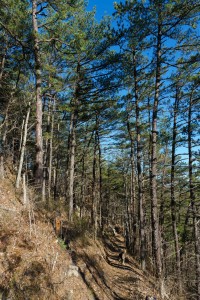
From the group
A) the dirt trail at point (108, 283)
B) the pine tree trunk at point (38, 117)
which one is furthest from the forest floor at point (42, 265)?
the pine tree trunk at point (38, 117)

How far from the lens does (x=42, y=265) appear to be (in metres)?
Answer: 4.66

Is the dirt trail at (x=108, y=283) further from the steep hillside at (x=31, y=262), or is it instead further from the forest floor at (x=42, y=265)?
the steep hillside at (x=31, y=262)

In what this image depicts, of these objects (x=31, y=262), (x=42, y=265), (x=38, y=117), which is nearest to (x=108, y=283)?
(x=42, y=265)

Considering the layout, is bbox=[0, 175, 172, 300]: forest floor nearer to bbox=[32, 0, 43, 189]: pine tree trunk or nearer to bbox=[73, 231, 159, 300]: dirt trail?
bbox=[73, 231, 159, 300]: dirt trail

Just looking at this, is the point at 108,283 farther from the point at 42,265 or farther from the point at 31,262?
the point at 31,262

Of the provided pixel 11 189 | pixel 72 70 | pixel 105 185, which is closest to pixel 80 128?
pixel 72 70

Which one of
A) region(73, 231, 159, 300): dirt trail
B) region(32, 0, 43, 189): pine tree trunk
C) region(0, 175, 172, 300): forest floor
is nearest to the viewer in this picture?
region(0, 175, 172, 300): forest floor

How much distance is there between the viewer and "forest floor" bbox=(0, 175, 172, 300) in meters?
4.03

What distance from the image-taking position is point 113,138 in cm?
1384

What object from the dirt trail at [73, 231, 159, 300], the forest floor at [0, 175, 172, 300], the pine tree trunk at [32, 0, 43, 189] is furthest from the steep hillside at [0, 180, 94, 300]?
the pine tree trunk at [32, 0, 43, 189]

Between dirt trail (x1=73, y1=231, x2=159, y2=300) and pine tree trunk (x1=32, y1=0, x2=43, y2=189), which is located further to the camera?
pine tree trunk (x1=32, y1=0, x2=43, y2=189)

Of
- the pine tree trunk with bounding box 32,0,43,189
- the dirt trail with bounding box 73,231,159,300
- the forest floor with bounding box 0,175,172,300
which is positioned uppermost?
the pine tree trunk with bounding box 32,0,43,189

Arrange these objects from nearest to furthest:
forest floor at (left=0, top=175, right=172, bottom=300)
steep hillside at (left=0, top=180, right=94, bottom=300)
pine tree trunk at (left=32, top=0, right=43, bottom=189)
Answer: steep hillside at (left=0, top=180, right=94, bottom=300), forest floor at (left=0, top=175, right=172, bottom=300), pine tree trunk at (left=32, top=0, right=43, bottom=189)

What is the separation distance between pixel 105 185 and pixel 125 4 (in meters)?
19.8
